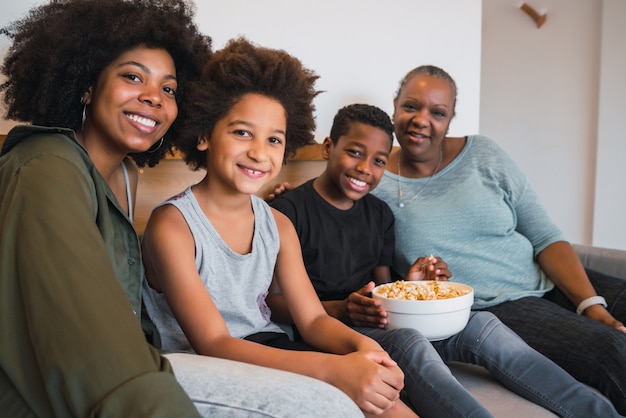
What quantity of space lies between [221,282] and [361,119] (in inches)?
25.0

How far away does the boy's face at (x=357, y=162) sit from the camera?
155 cm

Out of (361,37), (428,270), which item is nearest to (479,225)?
(428,270)

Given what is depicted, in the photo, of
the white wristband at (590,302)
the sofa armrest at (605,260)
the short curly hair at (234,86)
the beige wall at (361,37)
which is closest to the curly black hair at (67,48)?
the short curly hair at (234,86)

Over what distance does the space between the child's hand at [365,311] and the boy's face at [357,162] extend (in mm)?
312

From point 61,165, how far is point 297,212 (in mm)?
757

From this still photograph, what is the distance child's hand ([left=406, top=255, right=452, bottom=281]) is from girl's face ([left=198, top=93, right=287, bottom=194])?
0.48 metres

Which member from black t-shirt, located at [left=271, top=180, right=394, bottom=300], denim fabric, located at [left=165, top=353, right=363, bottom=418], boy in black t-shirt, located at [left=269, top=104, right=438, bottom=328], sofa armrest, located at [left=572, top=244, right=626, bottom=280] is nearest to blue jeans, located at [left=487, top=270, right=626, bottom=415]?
sofa armrest, located at [left=572, top=244, right=626, bottom=280]

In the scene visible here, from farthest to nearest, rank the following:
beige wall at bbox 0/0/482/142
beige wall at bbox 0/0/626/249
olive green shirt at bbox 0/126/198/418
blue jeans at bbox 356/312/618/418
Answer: beige wall at bbox 0/0/626/249
beige wall at bbox 0/0/482/142
blue jeans at bbox 356/312/618/418
olive green shirt at bbox 0/126/198/418

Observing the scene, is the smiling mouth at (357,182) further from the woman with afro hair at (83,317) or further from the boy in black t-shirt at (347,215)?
the woman with afro hair at (83,317)

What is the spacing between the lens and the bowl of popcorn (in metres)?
1.23

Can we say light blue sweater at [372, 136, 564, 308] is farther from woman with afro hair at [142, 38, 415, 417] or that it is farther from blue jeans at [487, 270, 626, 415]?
woman with afro hair at [142, 38, 415, 417]

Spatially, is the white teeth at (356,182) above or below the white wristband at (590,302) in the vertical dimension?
above

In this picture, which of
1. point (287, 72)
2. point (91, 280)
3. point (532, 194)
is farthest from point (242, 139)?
point (532, 194)

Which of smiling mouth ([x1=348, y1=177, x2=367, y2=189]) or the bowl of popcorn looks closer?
the bowl of popcorn
